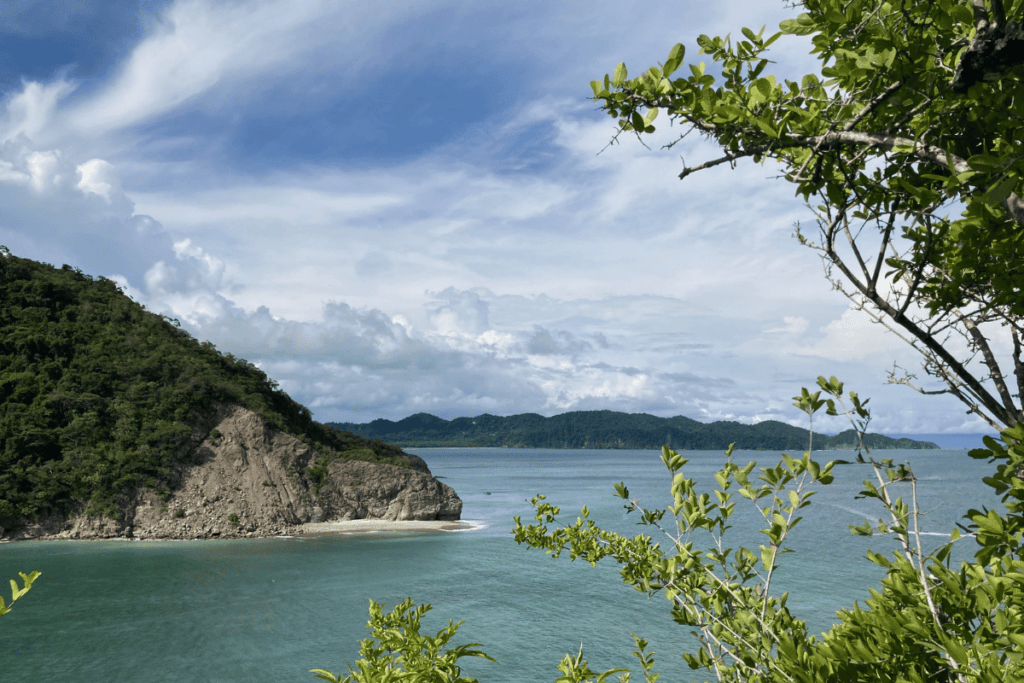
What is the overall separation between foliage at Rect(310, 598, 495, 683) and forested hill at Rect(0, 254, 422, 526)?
42.9m

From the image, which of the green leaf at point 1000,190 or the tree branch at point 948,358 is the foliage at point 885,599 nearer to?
the tree branch at point 948,358

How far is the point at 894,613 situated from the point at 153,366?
173 ft

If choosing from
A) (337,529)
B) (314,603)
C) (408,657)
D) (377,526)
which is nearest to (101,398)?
(337,529)

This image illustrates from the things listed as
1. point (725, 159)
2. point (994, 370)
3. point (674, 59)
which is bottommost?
point (994, 370)

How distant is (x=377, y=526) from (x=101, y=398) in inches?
863

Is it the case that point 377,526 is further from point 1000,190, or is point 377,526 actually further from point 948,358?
point 1000,190

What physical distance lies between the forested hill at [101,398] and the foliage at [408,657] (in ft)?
141

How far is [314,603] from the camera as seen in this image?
2712 cm

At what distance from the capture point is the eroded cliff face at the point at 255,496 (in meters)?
38.7

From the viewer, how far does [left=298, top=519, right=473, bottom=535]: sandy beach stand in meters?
42.8

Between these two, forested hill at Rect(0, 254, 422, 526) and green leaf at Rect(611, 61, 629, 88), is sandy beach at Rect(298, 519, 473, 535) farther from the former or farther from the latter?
green leaf at Rect(611, 61, 629, 88)

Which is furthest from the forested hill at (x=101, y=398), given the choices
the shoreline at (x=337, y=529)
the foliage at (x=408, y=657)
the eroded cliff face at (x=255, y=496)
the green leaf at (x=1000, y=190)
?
the green leaf at (x=1000, y=190)

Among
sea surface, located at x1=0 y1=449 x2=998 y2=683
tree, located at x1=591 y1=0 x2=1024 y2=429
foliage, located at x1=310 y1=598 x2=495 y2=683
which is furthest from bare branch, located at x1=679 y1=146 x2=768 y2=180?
sea surface, located at x1=0 y1=449 x2=998 y2=683

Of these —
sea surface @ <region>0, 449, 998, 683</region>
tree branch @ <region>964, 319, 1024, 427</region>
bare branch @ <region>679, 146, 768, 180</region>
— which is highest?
bare branch @ <region>679, 146, 768, 180</region>
